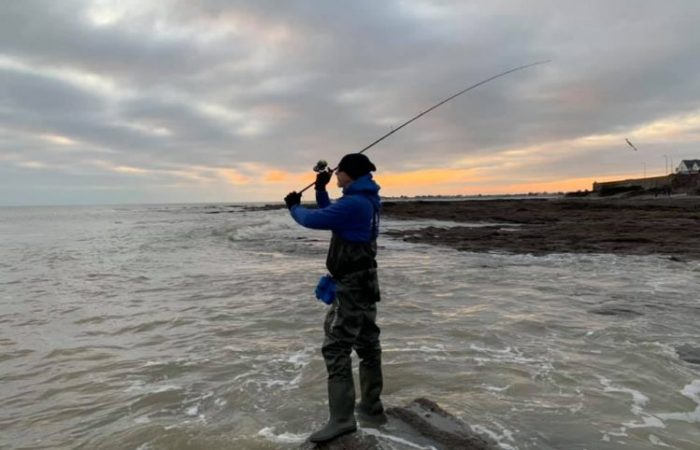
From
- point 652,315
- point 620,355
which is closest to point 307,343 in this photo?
point 620,355

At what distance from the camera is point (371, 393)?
458 cm

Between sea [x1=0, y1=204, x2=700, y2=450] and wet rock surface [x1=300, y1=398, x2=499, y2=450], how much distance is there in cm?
5

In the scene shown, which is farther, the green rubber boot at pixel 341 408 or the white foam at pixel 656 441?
the white foam at pixel 656 441

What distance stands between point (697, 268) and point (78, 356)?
51.5 ft

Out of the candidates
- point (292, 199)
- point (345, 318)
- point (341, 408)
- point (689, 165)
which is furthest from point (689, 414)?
point (689, 165)

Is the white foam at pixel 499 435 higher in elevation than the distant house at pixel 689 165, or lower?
lower

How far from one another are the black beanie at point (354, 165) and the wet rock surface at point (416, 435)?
2.12 m

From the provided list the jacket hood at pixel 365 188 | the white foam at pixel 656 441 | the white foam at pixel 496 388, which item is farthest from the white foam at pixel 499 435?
the jacket hood at pixel 365 188

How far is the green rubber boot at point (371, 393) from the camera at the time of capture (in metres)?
4.55

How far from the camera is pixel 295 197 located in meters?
4.59

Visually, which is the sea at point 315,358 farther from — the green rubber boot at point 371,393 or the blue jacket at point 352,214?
the blue jacket at point 352,214

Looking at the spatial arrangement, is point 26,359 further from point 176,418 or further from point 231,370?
point 176,418

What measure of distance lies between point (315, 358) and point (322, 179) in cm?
323

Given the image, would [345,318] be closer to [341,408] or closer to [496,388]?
[341,408]
